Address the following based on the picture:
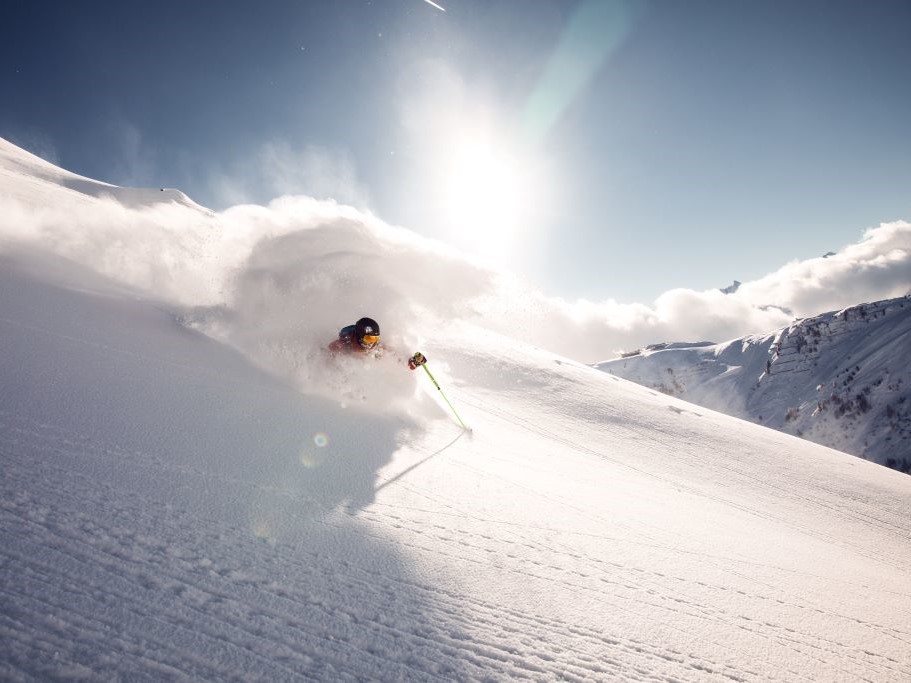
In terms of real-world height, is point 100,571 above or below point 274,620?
above

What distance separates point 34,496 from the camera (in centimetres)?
231

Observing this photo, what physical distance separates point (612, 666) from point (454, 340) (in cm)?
1247

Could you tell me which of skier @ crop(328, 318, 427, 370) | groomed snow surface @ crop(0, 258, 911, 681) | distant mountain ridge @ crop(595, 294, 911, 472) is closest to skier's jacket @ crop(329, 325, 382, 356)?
skier @ crop(328, 318, 427, 370)

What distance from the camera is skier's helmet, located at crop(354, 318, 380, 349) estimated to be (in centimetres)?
695

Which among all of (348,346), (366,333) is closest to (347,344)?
(348,346)

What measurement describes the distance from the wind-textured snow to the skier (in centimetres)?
44

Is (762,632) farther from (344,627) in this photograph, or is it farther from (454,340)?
(454,340)

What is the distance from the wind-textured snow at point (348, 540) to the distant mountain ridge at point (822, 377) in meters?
48.0

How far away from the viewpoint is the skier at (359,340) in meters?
6.98

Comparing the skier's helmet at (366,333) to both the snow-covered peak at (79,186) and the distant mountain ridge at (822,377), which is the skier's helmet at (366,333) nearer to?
the snow-covered peak at (79,186)

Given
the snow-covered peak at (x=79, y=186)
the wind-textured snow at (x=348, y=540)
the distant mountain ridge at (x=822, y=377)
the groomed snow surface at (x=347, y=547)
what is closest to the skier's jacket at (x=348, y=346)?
the wind-textured snow at (x=348, y=540)

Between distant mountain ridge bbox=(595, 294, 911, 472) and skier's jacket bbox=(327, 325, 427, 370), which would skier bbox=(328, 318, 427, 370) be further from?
distant mountain ridge bbox=(595, 294, 911, 472)

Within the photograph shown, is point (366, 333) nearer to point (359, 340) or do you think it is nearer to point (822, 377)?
point (359, 340)

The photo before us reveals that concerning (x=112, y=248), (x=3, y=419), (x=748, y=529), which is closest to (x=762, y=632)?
(x=748, y=529)
